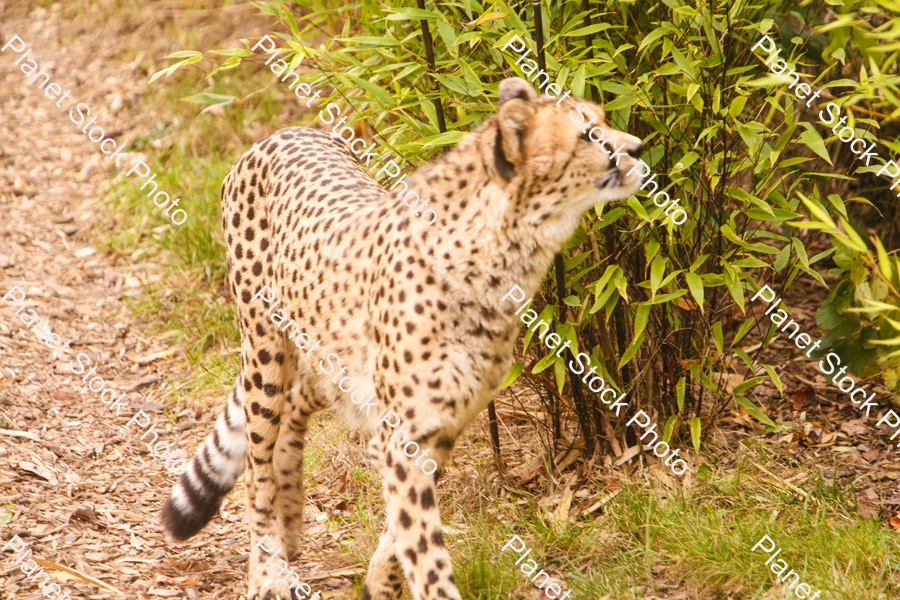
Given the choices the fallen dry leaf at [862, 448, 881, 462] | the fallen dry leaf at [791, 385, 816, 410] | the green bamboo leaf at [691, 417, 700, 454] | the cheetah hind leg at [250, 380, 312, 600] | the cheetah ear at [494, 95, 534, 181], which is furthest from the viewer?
the fallen dry leaf at [791, 385, 816, 410]

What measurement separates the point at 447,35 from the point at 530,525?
1.73 metres

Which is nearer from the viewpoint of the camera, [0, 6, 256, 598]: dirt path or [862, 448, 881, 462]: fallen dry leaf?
[0, 6, 256, 598]: dirt path

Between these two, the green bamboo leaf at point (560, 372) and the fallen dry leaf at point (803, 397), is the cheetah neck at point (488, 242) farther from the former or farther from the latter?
the fallen dry leaf at point (803, 397)

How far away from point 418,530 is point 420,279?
708 millimetres

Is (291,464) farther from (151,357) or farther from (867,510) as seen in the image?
(867,510)

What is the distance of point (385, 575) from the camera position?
2836 millimetres

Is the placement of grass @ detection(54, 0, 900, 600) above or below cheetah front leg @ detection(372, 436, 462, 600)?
below

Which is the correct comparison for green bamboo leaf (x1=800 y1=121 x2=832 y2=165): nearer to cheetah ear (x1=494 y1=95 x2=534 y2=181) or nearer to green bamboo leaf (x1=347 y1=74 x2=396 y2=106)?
cheetah ear (x1=494 y1=95 x2=534 y2=181)

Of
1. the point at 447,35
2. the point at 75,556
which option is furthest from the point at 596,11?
the point at 75,556

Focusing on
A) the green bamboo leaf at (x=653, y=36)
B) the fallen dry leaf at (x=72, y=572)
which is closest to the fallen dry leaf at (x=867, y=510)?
the green bamboo leaf at (x=653, y=36)

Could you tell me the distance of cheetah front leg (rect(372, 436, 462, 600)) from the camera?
2.46 meters

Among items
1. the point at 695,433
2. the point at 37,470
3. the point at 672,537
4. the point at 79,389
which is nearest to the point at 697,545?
the point at 672,537

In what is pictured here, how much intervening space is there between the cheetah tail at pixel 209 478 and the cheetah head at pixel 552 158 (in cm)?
155

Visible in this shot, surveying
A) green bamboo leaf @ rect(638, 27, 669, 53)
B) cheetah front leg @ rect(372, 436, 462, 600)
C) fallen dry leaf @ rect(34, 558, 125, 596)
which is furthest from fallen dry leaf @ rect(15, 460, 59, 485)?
green bamboo leaf @ rect(638, 27, 669, 53)
